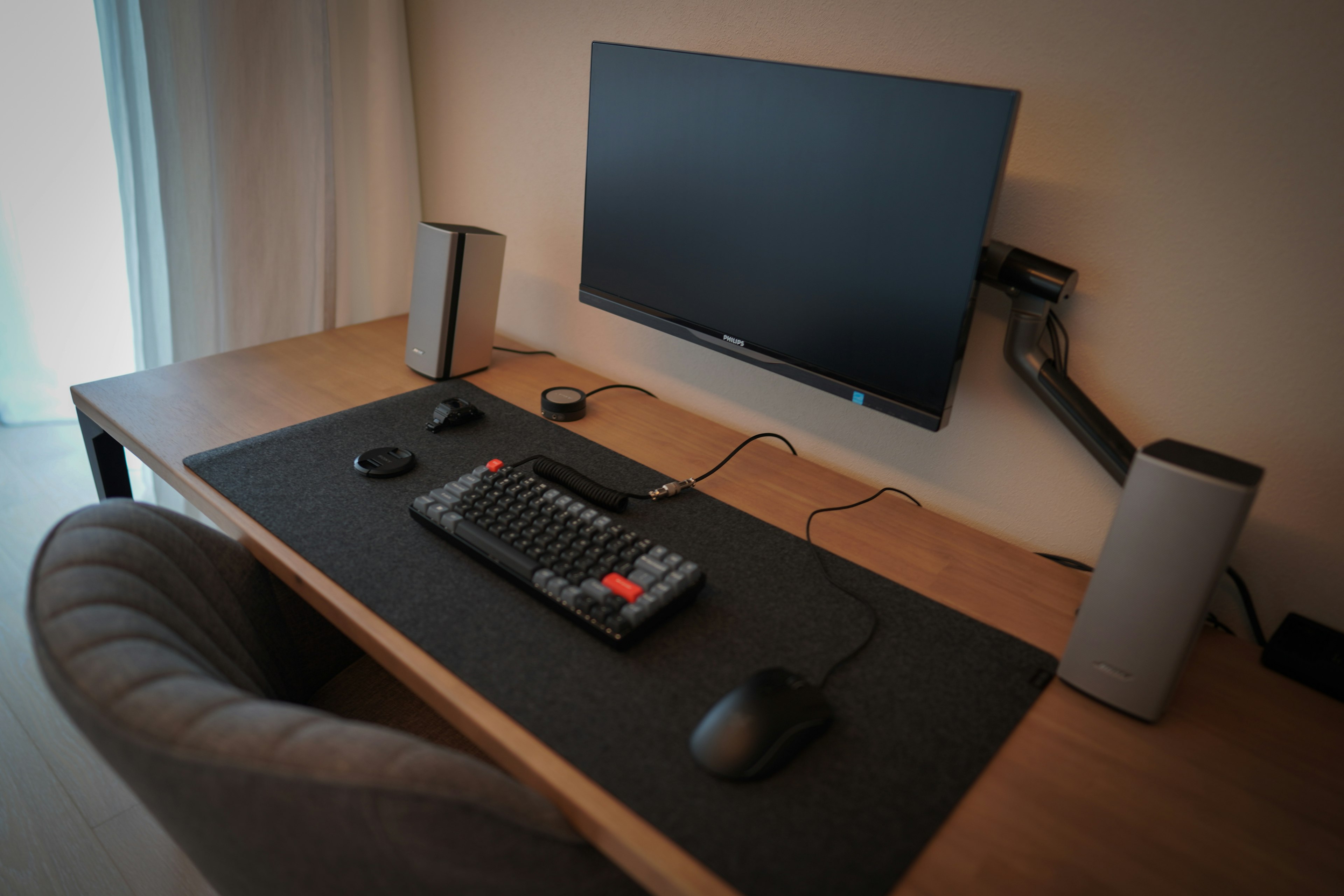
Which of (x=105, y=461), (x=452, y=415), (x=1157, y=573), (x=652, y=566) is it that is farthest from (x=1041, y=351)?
(x=105, y=461)

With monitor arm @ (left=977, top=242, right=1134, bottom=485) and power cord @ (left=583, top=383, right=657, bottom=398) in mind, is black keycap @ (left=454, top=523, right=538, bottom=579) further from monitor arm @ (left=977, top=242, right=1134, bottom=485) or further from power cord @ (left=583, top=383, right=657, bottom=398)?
monitor arm @ (left=977, top=242, right=1134, bottom=485)

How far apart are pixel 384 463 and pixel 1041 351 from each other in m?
0.87

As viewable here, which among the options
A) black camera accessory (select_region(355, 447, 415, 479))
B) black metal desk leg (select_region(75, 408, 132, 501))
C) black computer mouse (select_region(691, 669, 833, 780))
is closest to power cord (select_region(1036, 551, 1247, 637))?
black computer mouse (select_region(691, 669, 833, 780))

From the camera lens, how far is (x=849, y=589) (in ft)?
3.08

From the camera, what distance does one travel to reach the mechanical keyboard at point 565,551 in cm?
84

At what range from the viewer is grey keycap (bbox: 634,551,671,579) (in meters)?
0.87

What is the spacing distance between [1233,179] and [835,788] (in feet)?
2.43

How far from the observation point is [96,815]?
1.30m

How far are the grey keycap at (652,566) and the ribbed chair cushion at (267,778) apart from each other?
0.28m

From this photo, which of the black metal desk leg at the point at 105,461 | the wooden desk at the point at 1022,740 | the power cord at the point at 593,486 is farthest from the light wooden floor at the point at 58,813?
the power cord at the point at 593,486

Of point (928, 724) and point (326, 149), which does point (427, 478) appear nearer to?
point (928, 724)

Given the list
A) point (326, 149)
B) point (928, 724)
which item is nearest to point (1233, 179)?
point (928, 724)

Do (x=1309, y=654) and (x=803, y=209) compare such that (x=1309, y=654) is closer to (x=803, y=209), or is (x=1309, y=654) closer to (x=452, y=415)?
Result: (x=803, y=209)

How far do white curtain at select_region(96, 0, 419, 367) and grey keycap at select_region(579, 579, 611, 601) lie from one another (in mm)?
1156
